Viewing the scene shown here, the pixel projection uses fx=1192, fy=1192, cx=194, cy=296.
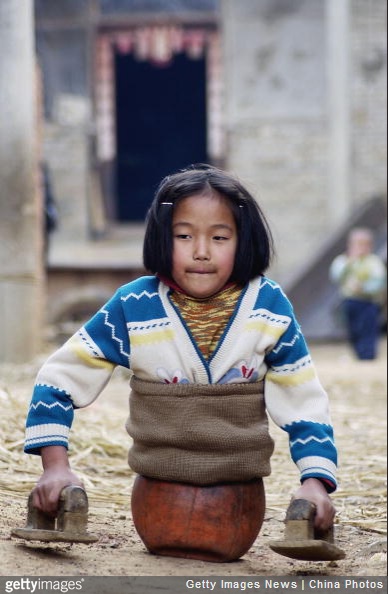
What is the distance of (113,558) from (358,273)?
28.8 ft

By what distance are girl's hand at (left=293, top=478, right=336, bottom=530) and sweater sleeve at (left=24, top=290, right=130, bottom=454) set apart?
611 millimetres

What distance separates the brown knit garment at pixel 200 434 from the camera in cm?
326

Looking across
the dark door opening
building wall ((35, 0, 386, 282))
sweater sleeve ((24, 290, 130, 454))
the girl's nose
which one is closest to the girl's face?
the girl's nose

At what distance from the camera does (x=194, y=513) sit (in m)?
Answer: 3.26

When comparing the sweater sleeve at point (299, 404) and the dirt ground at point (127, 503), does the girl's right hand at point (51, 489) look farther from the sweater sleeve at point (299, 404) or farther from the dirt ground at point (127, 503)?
the sweater sleeve at point (299, 404)

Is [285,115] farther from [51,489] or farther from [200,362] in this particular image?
[51,489]

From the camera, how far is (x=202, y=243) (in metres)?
3.34

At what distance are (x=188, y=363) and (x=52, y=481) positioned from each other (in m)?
0.49

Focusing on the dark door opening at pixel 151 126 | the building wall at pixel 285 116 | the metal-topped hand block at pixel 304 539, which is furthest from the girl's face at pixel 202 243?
the dark door opening at pixel 151 126

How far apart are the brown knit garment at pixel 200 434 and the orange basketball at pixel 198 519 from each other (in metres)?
0.03

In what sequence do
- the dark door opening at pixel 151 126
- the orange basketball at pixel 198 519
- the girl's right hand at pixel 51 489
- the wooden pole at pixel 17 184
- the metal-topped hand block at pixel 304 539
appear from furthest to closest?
the dark door opening at pixel 151 126
the wooden pole at pixel 17 184
the orange basketball at pixel 198 519
the girl's right hand at pixel 51 489
the metal-topped hand block at pixel 304 539

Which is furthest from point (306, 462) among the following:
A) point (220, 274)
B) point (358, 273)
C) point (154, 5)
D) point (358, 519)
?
point (154, 5)

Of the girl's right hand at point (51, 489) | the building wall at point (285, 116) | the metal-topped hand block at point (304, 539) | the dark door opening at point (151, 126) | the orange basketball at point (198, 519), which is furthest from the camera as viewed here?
the dark door opening at point (151, 126)

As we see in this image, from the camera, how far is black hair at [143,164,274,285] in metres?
3.36
